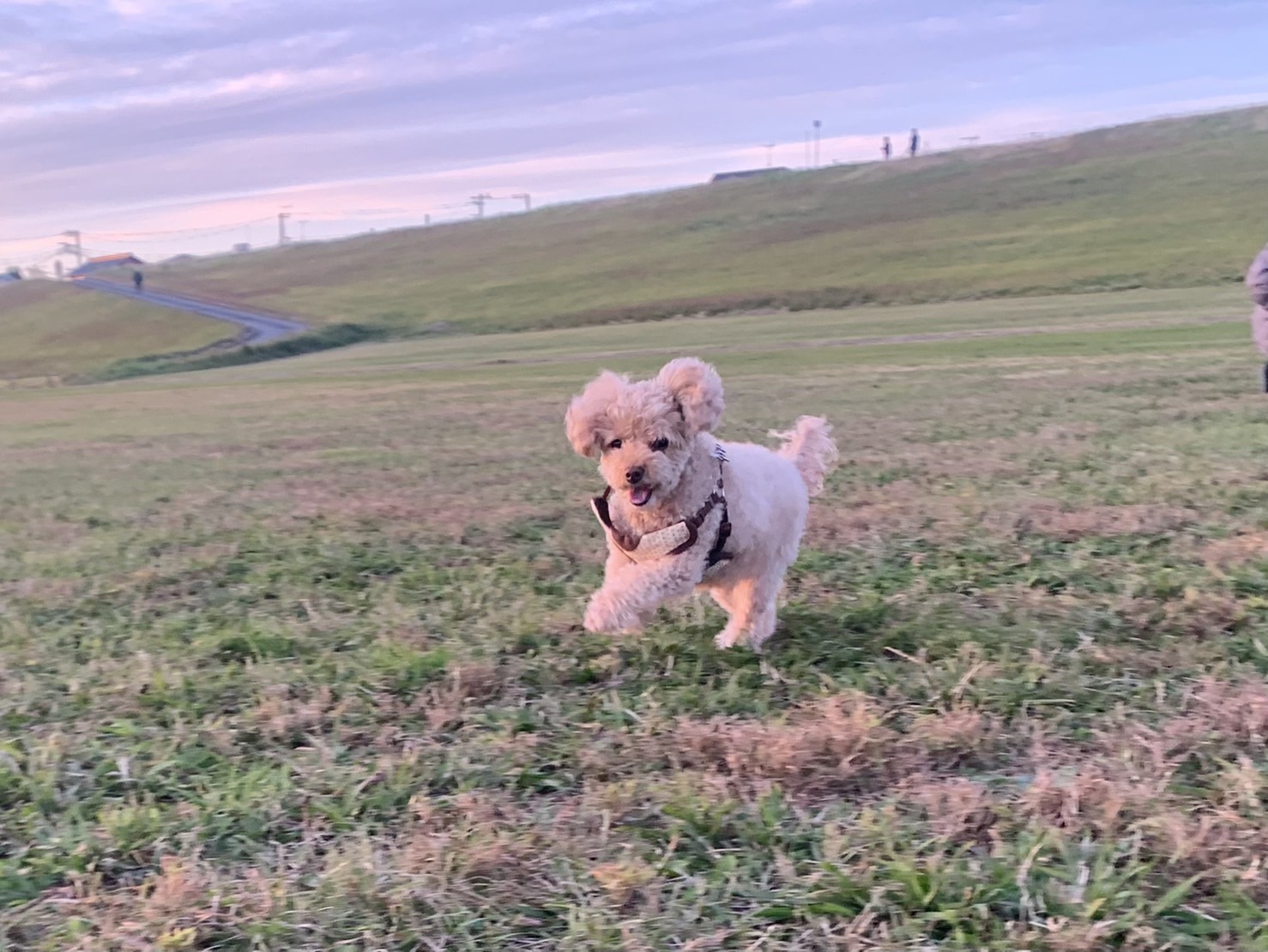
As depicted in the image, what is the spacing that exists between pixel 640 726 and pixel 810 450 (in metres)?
2.12

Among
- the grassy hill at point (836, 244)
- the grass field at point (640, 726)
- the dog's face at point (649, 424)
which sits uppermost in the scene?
the grassy hill at point (836, 244)

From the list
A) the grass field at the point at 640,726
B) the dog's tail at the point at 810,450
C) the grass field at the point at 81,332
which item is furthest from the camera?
the grass field at the point at 81,332

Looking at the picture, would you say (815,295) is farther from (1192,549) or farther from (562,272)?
(1192,549)

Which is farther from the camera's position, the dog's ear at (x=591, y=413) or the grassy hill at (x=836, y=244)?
the grassy hill at (x=836, y=244)

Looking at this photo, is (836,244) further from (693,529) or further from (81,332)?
(693,529)

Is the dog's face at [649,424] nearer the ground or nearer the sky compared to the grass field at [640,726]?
nearer the sky

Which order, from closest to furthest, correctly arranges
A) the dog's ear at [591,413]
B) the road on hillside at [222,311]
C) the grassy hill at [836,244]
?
the dog's ear at [591,413]
the grassy hill at [836,244]
the road on hillside at [222,311]

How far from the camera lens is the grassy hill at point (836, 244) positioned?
46656 millimetres

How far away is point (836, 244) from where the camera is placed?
2511 inches

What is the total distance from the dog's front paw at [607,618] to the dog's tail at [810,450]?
1.46 metres

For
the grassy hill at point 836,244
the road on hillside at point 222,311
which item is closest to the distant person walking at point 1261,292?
the grassy hill at point 836,244

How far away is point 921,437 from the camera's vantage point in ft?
30.2

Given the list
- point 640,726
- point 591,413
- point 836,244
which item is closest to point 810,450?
point 591,413

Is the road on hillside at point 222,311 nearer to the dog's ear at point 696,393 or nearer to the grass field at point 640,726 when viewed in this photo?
the grass field at point 640,726
